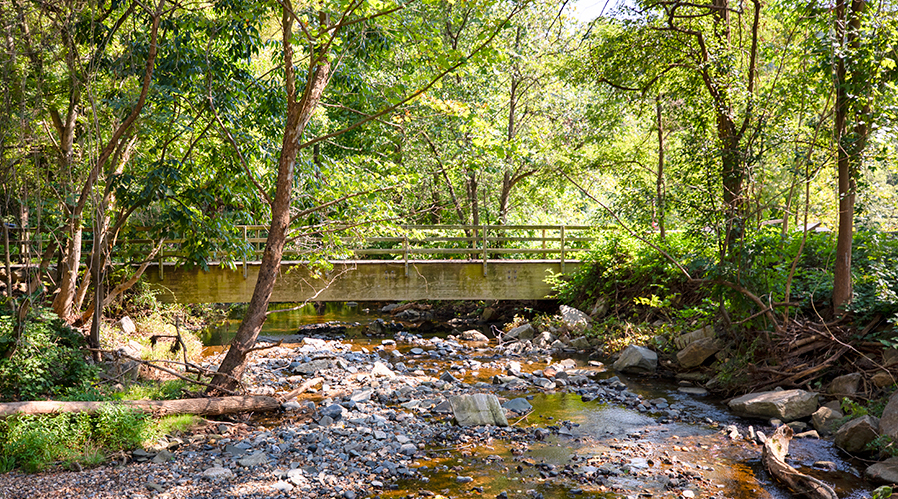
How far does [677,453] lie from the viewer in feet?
20.1

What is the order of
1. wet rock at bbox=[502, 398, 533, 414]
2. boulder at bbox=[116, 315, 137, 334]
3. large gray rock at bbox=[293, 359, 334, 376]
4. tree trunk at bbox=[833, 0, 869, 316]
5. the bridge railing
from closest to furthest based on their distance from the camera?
tree trunk at bbox=[833, 0, 869, 316] → wet rock at bbox=[502, 398, 533, 414] → large gray rock at bbox=[293, 359, 334, 376] → the bridge railing → boulder at bbox=[116, 315, 137, 334]

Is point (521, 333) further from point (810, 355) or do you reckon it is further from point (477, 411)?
point (810, 355)

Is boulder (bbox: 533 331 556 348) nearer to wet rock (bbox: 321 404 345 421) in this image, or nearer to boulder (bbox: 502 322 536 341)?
boulder (bbox: 502 322 536 341)

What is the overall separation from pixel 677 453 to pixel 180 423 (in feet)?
18.1

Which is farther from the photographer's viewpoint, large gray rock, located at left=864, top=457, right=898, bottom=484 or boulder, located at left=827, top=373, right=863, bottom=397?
boulder, located at left=827, top=373, right=863, bottom=397

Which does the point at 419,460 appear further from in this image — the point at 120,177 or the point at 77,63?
the point at 77,63

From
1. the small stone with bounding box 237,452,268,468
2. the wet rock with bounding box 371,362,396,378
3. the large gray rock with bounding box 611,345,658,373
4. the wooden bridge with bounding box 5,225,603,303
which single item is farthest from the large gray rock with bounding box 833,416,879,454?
the wooden bridge with bounding box 5,225,603,303

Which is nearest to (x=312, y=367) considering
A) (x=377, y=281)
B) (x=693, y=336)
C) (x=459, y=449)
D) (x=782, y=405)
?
(x=377, y=281)

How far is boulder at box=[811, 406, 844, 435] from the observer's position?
6.60 metres

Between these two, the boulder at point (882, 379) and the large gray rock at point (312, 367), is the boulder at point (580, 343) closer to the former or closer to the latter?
the large gray rock at point (312, 367)

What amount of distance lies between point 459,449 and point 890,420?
14.5ft

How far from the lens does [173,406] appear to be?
21.6ft

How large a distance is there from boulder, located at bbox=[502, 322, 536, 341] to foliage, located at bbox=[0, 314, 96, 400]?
8397 mm

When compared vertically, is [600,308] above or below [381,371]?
Answer: above
